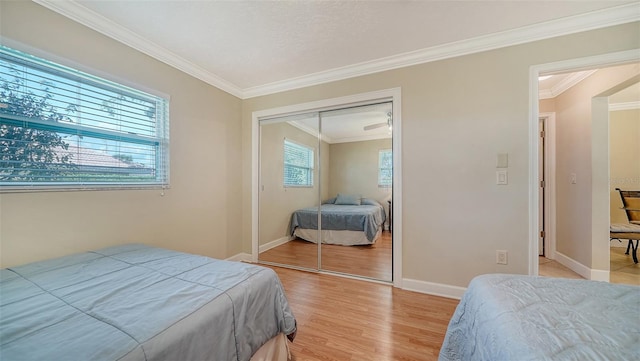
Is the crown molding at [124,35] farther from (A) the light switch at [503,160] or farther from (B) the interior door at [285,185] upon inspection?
(A) the light switch at [503,160]

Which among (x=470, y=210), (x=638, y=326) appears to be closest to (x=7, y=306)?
(x=638, y=326)

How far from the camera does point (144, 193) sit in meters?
2.19

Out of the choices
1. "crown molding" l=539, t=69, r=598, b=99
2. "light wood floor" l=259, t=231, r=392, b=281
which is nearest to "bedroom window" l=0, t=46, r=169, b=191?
"light wood floor" l=259, t=231, r=392, b=281

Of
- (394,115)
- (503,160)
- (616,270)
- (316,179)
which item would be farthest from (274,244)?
(616,270)

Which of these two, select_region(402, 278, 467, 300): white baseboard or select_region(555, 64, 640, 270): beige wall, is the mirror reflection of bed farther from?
select_region(555, 64, 640, 270): beige wall

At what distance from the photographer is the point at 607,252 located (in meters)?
2.53

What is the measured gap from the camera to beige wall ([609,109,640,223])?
3154 mm

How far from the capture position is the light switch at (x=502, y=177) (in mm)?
2123

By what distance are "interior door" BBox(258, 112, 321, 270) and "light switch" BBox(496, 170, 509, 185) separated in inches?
79.1

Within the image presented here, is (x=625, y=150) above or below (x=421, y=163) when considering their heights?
above

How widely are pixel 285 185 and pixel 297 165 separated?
1.20ft

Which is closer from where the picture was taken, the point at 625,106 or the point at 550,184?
the point at 625,106

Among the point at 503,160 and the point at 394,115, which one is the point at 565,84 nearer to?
the point at 503,160

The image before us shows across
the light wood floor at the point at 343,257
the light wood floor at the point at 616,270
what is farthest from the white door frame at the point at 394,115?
the light wood floor at the point at 616,270
